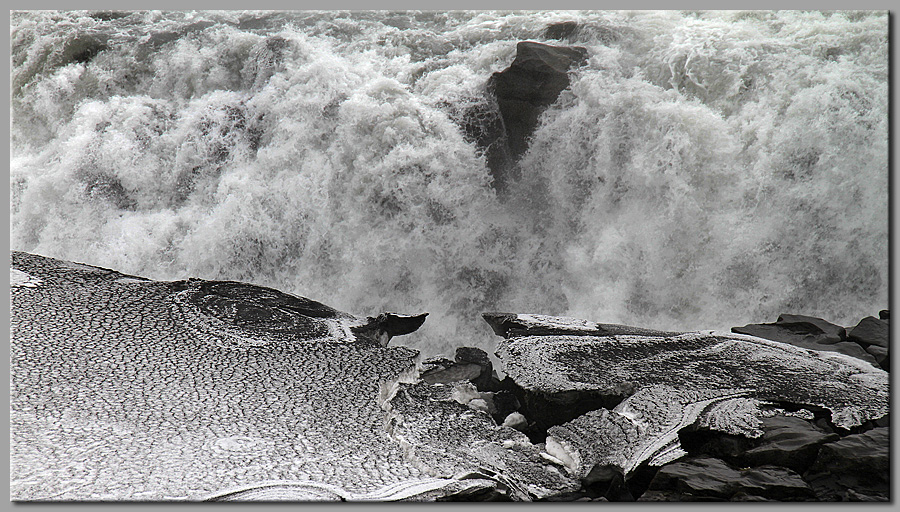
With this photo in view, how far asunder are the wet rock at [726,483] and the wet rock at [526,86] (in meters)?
1.48

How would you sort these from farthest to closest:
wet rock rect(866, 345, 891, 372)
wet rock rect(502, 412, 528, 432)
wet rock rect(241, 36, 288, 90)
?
wet rock rect(241, 36, 288, 90)
wet rock rect(866, 345, 891, 372)
wet rock rect(502, 412, 528, 432)

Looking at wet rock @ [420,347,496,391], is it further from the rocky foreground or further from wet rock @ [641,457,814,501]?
wet rock @ [641,457,814,501]

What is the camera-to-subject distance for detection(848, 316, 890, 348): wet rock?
204 centimetres

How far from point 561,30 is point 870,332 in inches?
58.4

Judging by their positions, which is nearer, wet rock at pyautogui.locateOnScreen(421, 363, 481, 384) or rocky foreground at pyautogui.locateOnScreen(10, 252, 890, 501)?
rocky foreground at pyautogui.locateOnScreen(10, 252, 890, 501)

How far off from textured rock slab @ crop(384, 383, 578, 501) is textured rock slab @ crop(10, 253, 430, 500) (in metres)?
0.05

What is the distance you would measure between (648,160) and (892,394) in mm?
1135

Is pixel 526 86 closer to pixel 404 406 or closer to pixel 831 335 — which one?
pixel 831 335

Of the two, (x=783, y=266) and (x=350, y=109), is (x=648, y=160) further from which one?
(x=350, y=109)

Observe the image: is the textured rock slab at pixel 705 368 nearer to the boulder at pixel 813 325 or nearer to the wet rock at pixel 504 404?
the wet rock at pixel 504 404

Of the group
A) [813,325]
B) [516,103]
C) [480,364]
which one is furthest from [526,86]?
[813,325]

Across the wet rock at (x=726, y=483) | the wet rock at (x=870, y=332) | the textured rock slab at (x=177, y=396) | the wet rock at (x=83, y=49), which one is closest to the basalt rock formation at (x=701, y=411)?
the wet rock at (x=726, y=483)

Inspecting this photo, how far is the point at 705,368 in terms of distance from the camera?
6.35 feet

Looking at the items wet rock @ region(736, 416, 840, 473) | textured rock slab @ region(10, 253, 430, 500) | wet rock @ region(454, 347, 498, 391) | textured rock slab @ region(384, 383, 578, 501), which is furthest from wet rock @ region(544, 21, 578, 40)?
wet rock @ region(736, 416, 840, 473)
